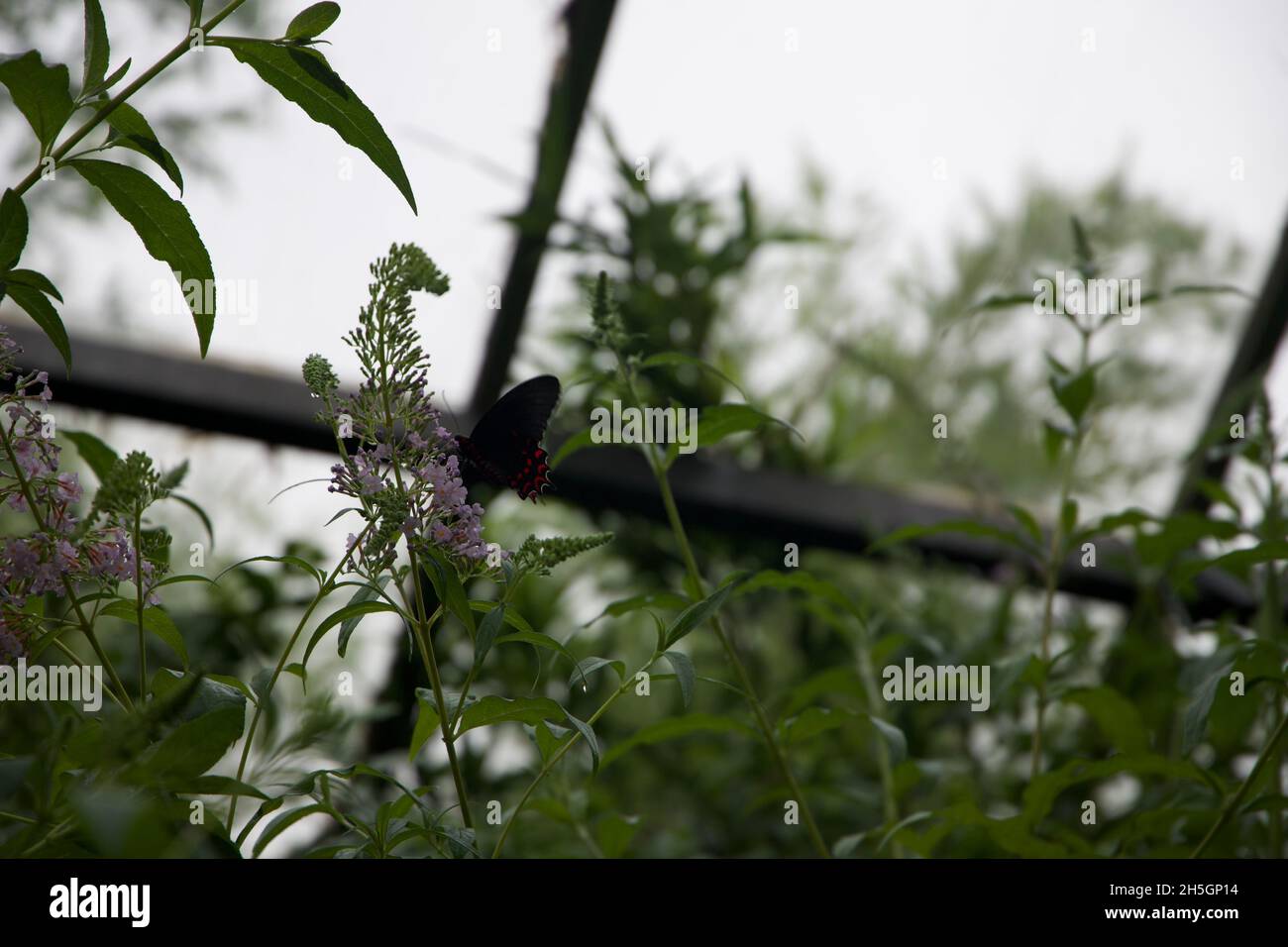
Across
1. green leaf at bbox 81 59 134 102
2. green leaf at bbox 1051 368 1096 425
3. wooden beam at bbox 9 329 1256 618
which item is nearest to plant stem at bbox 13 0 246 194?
green leaf at bbox 81 59 134 102

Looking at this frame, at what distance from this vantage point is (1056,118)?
2.44 meters

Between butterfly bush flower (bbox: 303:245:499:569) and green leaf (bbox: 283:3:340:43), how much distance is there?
5.2 inches

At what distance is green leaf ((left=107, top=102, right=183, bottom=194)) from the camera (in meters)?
0.57

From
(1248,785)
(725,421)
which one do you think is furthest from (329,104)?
(1248,785)

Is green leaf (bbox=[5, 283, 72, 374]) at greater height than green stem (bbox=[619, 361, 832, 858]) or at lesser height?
greater

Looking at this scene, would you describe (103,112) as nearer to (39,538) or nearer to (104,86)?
(104,86)

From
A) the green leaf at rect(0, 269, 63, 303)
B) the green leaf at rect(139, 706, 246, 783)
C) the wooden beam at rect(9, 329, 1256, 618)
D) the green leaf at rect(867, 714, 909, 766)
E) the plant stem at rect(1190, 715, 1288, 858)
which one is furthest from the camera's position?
the wooden beam at rect(9, 329, 1256, 618)

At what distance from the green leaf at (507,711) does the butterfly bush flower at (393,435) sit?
8 centimetres

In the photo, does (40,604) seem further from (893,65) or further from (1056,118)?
(1056,118)

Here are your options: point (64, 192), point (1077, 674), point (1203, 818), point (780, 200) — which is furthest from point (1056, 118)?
point (64, 192)

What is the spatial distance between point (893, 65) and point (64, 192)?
72.2 inches

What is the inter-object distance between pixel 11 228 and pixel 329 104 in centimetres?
18

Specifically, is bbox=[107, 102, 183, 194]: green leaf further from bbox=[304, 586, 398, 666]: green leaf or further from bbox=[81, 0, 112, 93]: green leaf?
bbox=[304, 586, 398, 666]: green leaf

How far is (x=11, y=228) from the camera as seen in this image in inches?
20.9
